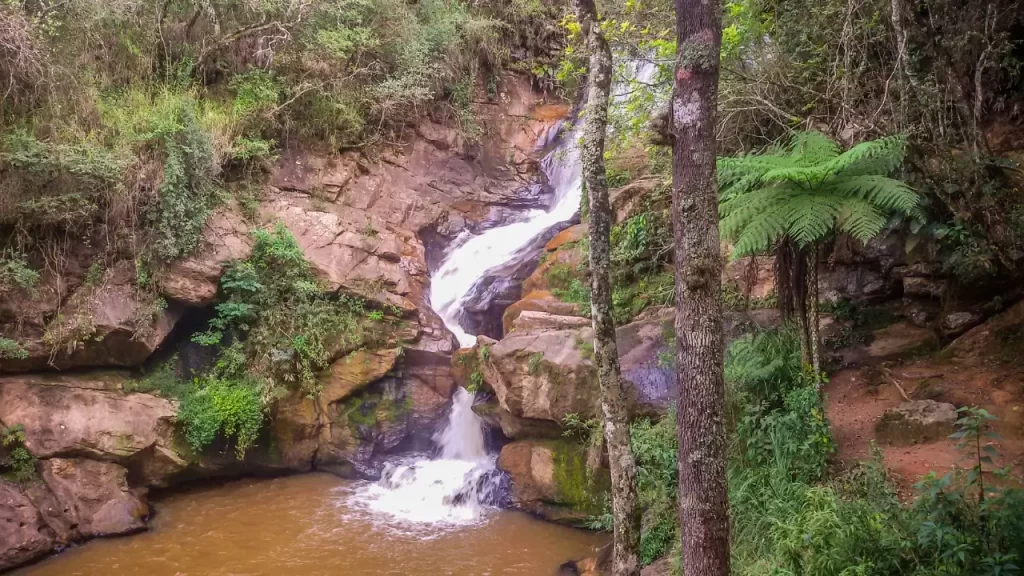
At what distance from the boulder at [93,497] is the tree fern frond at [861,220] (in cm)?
955

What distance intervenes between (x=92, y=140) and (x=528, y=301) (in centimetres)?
749

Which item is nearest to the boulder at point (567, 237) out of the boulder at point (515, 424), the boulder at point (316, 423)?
the boulder at point (515, 424)

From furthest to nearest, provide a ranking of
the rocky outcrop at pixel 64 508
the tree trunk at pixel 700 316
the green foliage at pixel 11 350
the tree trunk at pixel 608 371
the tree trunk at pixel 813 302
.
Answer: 1. the green foliage at pixel 11 350
2. the rocky outcrop at pixel 64 508
3. the tree trunk at pixel 813 302
4. the tree trunk at pixel 608 371
5. the tree trunk at pixel 700 316

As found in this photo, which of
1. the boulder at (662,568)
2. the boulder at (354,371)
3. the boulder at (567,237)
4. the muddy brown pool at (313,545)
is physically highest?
the boulder at (567,237)

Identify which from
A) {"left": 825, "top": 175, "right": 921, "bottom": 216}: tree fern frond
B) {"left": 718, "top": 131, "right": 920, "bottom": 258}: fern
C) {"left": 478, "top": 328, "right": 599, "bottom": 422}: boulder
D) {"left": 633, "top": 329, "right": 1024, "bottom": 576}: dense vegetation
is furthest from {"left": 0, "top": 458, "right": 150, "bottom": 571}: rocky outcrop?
{"left": 825, "top": 175, "right": 921, "bottom": 216}: tree fern frond

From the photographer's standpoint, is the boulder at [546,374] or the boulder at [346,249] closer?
the boulder at [546,374]

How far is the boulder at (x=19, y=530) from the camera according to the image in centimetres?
765

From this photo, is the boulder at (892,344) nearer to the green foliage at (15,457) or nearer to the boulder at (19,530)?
the boulder at (19,530)

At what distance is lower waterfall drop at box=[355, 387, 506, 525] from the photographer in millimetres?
9117

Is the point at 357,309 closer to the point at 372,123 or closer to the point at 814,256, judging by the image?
the point at 372,123

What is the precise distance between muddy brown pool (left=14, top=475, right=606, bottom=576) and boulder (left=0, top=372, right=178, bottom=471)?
3.80 ft

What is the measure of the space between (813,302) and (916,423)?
1389 millimetres

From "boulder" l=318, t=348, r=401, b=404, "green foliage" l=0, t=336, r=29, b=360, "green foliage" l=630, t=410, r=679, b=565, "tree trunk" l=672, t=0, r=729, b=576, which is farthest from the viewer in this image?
"boulder" l=318, t=348, r=401, b=404

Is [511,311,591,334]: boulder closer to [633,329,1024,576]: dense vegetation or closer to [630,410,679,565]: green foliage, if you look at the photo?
[633,329,1024,576]: dense vegetation
